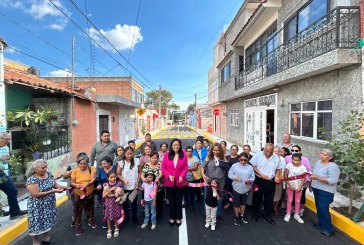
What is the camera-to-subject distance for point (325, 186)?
11.8 feet

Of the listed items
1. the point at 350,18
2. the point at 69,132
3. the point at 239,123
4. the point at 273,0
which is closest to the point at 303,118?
the point at 350,18

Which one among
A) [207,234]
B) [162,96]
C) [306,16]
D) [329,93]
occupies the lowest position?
[207,234]

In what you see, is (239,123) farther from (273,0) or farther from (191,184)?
(191,184)

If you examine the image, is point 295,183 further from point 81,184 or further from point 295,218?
point 81,184

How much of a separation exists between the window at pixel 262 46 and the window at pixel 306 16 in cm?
56

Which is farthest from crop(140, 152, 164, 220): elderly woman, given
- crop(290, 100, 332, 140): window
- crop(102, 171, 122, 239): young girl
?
crop(290, 100, 332, 140): window

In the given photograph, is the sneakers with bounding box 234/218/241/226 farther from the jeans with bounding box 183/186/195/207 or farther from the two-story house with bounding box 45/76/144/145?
the two-story house with bounding box 45/76/144/145

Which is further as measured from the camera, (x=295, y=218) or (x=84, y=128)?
(x=84, y=128)

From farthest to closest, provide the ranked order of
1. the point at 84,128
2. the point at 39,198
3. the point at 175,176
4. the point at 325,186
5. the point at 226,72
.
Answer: the point at 226,72 → the point at 84,128 → the point at 175,176 → the point at 325,186 → the point at 39,198

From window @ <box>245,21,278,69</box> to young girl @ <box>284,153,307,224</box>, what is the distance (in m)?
6.06

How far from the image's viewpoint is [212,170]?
3867mm

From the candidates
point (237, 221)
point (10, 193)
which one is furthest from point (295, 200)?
point (10, 193)

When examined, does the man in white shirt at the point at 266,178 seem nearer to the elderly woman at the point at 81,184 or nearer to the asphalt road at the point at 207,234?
the asphalt road at the point at 207,234

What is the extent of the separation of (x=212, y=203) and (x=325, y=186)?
2013 millimetres
